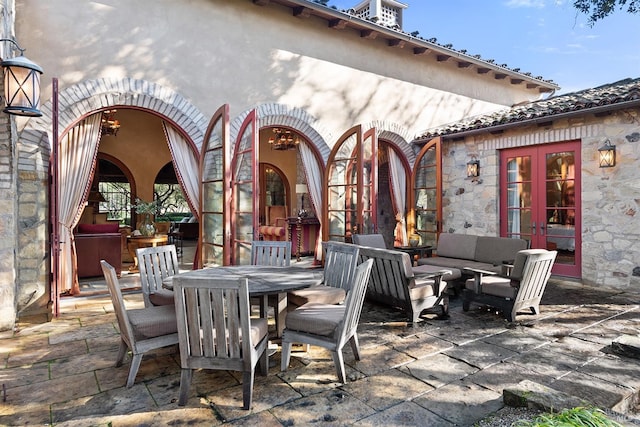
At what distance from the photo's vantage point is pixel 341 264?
12.5 feet

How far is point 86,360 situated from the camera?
3256mm

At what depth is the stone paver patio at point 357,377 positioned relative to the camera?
94.3 inches

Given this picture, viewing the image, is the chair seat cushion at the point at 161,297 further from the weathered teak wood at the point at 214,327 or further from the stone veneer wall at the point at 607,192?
the stone veneer wall at the point at 607,192

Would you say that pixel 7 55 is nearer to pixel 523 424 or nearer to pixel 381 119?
pixel 523 424

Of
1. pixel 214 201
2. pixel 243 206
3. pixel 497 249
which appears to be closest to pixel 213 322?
pixel 243 206

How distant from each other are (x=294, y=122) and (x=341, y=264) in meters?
3.79

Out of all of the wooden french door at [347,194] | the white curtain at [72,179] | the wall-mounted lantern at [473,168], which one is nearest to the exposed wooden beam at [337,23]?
the wooden french door at [347,194]

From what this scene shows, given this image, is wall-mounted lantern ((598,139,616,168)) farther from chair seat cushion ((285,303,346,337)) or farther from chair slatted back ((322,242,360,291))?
chair seat cushion ((285,303,346,337))

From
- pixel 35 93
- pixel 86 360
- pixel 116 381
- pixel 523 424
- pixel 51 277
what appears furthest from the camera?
pixel 51 277

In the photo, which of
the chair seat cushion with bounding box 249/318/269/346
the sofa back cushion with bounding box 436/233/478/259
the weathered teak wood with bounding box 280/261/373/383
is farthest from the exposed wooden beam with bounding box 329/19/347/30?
the chair seat cushion with bounding box 249/318/269/346

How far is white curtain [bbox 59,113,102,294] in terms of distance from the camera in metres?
5.18

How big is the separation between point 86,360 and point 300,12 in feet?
19.1

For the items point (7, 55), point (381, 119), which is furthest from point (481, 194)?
point (7, 55)

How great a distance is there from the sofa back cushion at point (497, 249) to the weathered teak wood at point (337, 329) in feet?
10.2
